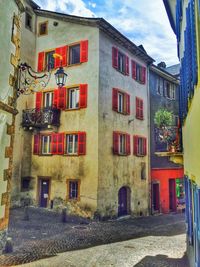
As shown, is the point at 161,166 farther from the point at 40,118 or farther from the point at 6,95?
the point at 6,95

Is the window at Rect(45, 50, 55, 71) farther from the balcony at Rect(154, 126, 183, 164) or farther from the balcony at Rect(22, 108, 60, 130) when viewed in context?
the balcony at Rect(154, 126, 183, 164)

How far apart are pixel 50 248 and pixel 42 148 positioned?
32.6 ft

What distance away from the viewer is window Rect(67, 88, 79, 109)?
18.4 metres

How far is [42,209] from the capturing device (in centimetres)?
1856

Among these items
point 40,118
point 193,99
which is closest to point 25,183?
point 40,118

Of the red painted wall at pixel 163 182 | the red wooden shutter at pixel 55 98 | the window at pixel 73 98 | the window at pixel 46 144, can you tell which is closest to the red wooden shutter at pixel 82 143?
the window at pixel 73 98

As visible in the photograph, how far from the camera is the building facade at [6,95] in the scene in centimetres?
778

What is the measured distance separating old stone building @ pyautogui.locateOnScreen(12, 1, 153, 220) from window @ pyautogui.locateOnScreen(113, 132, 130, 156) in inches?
2.8

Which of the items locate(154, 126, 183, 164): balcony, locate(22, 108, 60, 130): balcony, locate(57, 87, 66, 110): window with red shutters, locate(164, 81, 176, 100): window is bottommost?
locate(154, 126, 183, 164): balcony

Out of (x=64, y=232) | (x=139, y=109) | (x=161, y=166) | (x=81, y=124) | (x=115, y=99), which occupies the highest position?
(x=115, y=99)

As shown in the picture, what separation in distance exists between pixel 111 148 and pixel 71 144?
2.77 meters

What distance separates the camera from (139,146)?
2150 cm

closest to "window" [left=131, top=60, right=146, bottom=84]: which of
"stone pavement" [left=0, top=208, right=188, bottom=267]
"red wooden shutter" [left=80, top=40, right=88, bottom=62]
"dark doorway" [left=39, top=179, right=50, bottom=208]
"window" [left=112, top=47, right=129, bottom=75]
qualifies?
"window" [left=112, top=47, right=129, bottom=75]

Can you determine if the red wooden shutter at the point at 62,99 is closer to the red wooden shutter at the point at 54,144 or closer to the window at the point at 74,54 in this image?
the red wooden shutter at the point at 54,144
